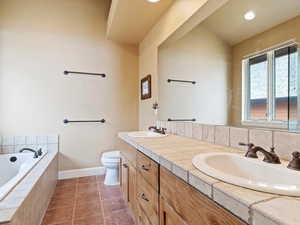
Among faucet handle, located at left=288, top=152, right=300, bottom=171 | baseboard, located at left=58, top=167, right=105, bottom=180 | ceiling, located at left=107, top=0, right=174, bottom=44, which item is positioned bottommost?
baseboard, located at left=58, top=167, right=105, bottom=180

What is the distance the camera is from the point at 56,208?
1988 mm

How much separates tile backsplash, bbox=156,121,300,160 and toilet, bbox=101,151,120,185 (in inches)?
43.2

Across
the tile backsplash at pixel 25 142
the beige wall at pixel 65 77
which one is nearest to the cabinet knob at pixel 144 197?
the beige wall at pixel 65 77

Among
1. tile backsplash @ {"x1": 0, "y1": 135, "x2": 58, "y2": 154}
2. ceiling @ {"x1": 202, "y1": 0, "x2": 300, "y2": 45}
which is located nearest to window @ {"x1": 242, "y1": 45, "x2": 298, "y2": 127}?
ceiling @ {"x1": 202, "y1": 0, "x2": 300, "y2": 45}

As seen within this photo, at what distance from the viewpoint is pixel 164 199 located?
0.98 meters

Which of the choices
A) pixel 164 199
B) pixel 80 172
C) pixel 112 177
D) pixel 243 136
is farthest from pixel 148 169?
pixel 80 172

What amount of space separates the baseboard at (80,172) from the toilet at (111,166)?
0.39m

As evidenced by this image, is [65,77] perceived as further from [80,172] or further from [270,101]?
[270,101]

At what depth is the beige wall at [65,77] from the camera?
258 centimetres

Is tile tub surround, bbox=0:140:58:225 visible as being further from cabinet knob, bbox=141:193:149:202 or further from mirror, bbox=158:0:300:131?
mirror, bbox=158:0:300:131

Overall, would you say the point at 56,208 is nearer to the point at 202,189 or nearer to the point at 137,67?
A: the point at 202,189

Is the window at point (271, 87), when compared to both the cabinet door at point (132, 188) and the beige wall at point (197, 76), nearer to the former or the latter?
the beige wall at point (197, 76)

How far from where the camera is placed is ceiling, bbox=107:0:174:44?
1.99 meters

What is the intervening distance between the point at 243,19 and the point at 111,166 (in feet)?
7.45
